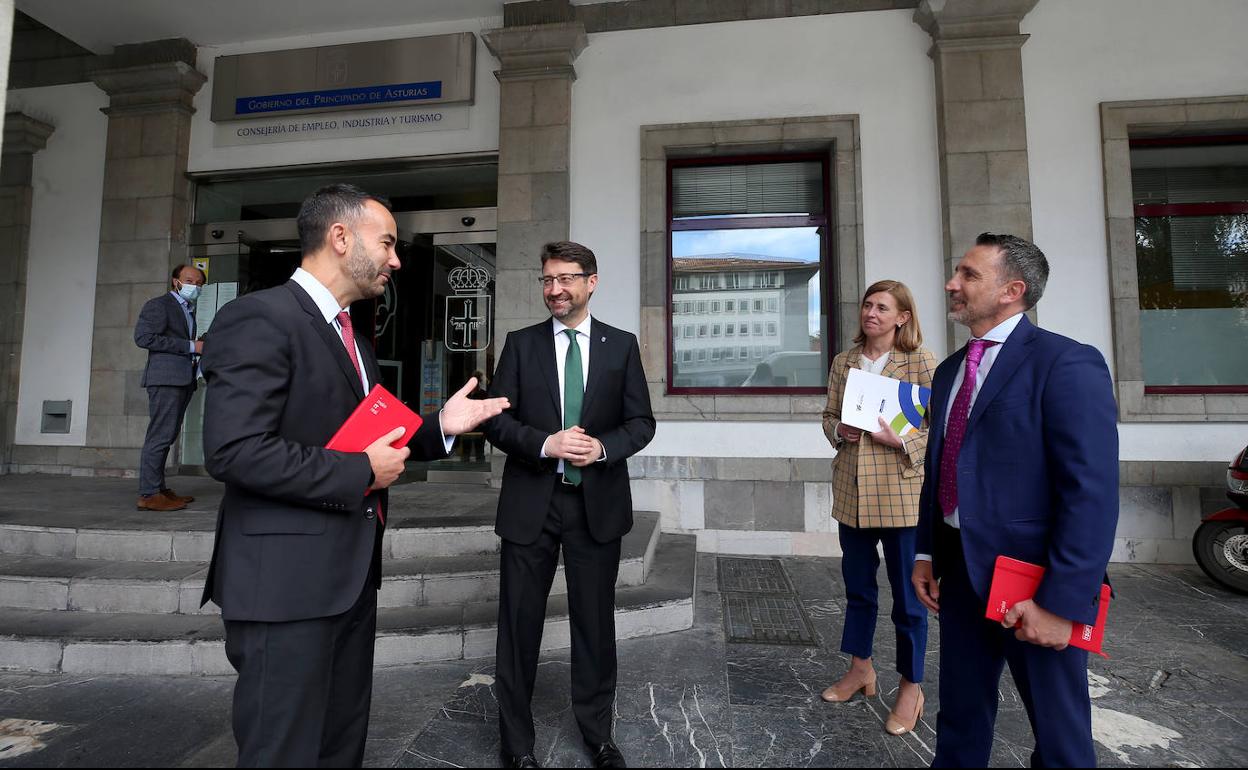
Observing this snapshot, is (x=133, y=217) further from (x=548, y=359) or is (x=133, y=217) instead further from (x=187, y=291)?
(x=548, y=359)

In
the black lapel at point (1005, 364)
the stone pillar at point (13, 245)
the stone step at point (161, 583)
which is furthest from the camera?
the stone pillar at point (13, 245)

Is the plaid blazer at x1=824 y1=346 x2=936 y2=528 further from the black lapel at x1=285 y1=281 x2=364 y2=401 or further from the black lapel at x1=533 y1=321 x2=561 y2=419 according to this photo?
the black lapel at x1=285 y1=281 x2=364 y2=401

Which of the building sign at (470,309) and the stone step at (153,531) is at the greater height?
the building sign at (470,309)

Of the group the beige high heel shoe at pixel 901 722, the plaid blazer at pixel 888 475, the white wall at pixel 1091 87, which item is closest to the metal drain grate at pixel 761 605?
the beige high heel shoe at pixel 901 722

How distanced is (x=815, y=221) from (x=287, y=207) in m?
6.51

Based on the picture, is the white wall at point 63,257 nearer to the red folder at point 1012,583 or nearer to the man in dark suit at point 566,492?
the man in dark suit at point 566,492

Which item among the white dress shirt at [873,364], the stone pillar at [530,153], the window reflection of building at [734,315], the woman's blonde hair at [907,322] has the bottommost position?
the white dress shirt at [873,364]

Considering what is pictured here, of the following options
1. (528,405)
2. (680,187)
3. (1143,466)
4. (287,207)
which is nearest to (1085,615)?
(528,405)

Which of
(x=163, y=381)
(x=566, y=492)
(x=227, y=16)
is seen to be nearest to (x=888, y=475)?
(x=566, y=492)

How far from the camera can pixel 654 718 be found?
8.84ft

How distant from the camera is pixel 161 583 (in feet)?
11.6

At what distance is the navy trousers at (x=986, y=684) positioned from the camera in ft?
5.37

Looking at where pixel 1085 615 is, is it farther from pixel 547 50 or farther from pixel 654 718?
pixel 547 50

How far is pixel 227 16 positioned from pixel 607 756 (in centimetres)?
837
